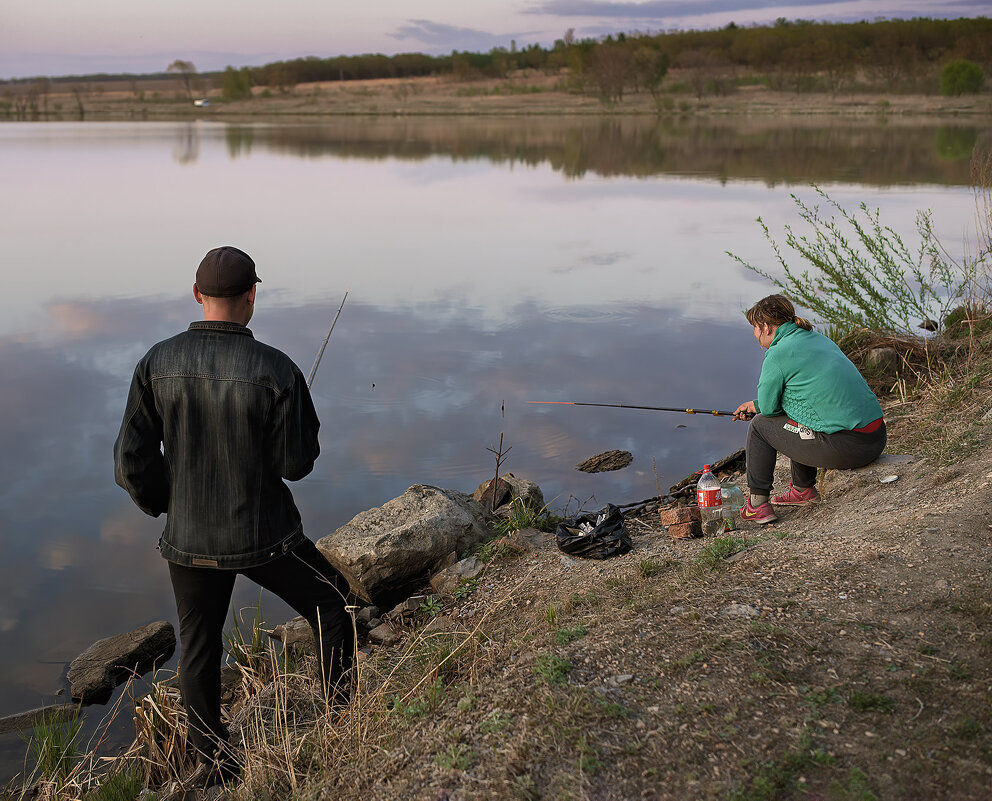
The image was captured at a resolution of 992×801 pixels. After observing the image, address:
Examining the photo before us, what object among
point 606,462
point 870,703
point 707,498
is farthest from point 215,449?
point 606,462

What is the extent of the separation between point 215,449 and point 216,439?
0.12ft

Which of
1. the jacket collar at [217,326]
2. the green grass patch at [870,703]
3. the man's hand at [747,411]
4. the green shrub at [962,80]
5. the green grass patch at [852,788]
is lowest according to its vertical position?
the green grass patch at [852,788]

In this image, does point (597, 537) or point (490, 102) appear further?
point (490, 102)

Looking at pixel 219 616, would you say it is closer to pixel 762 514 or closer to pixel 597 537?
pixel 597 537

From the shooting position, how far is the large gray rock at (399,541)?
509 centimetres

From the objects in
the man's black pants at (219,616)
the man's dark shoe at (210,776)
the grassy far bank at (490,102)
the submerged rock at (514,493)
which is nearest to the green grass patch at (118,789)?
the man's dark shoe at (210,776)

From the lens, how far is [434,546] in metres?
5.24

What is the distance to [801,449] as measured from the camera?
4.87 metres

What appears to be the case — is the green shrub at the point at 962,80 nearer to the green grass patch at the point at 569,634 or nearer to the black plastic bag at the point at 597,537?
the black plastic bag at the point at 597,537

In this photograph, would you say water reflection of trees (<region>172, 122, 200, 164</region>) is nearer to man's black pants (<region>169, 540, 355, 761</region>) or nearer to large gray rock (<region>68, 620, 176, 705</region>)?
large gray rock (<region>68, 620, 176, 705</region>)

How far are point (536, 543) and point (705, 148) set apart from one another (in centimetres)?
2762

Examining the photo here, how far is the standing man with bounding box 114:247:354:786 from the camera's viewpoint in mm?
3047

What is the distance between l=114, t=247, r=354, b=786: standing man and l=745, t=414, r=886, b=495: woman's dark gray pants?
2768 millimetres

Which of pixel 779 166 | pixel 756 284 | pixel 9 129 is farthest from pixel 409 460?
pixel 9 129
